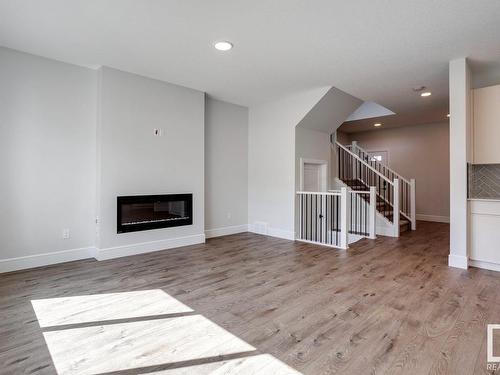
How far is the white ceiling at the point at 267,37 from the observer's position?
2596mm

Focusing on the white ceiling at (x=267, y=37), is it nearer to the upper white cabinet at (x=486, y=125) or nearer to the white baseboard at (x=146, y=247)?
the upper white cabinet at (x=486, y=125)

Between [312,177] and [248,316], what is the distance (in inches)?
164

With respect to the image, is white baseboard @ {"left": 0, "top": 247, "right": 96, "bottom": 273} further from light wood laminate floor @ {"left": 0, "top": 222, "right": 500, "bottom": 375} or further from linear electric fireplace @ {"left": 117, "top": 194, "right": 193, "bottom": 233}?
linear electric fireplace @ {"left": 117, "top": 194, "right": 193, "bottom": 233}

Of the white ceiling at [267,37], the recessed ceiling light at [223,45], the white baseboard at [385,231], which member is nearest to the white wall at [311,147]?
the white ceiling at [267,37]

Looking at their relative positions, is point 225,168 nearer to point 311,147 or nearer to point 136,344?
point 311,147

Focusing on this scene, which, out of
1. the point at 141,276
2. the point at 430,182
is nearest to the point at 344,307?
the point at 141,276

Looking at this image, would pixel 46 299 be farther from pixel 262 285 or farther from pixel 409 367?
pixel 409 367

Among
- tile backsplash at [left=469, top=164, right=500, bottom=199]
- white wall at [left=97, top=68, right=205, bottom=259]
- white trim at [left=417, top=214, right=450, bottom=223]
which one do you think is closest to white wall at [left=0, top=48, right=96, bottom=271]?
white wall at [left=97, top=68, right=205, bottom=259]

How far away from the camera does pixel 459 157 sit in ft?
11.8

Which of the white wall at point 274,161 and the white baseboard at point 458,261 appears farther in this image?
the white wall at point 274,161

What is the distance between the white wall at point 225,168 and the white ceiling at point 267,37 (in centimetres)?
123

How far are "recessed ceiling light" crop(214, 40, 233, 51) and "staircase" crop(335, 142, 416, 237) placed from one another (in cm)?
443

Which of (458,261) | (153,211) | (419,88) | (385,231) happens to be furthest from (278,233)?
(419,88)

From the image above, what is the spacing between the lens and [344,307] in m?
2.54
